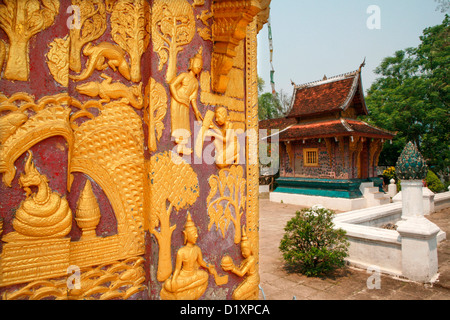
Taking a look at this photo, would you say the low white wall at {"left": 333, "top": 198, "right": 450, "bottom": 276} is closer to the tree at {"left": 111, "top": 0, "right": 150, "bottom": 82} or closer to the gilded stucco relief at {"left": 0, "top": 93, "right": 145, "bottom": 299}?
the gilded stucco relief at {"left": 0, "top": 93, "right": 145, "bottom": 299}

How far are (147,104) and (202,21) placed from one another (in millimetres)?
957

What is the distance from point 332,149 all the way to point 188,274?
13.6m

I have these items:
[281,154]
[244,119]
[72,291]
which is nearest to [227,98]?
[244,119]

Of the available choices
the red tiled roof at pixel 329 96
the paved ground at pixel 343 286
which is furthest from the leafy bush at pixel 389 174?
the paved ground at pixel 343 286

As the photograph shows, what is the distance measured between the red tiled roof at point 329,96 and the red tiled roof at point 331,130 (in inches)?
29.2

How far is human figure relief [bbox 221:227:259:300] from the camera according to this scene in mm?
2562

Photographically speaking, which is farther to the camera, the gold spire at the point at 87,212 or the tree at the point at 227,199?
the tree at the point at 227,199

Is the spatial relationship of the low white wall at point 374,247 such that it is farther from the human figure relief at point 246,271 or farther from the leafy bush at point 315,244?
the human figure relief at point 246,271

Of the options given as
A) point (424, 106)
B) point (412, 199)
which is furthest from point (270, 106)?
point (412, 199)

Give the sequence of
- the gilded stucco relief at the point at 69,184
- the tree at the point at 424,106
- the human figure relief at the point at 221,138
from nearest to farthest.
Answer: the gilded stucco relief at the point at 69,184 → the human figure relief at the point at 221,138 → the tree at the point at 424,106

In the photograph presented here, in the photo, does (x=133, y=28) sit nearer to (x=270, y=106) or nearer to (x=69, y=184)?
(x=69, y=184)

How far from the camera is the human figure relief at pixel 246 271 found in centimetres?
256

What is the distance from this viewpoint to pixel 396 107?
21.1m

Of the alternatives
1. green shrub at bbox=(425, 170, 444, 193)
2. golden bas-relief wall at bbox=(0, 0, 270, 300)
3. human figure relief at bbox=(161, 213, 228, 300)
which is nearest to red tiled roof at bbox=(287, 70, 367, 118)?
green shrub at bbox=(425, 170, 444, 193)
